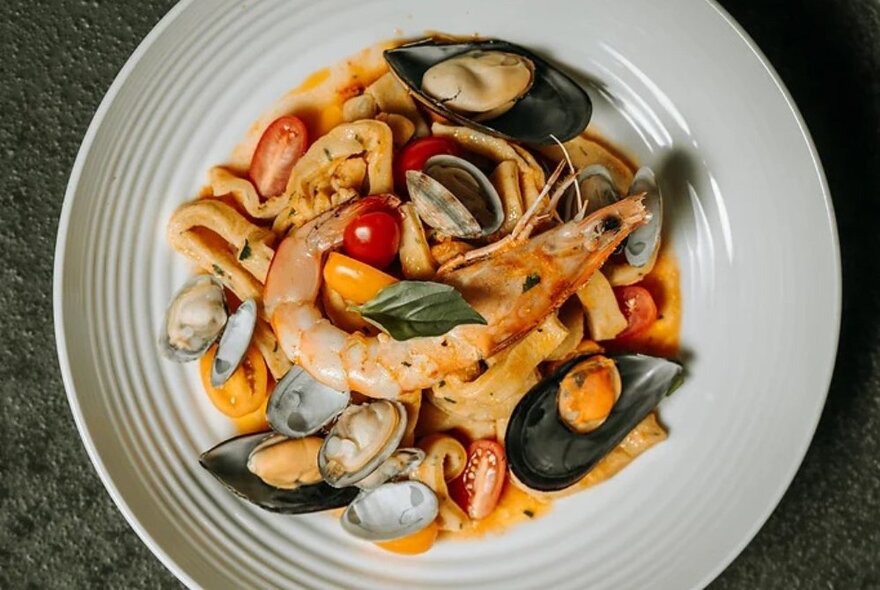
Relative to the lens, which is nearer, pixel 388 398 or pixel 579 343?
pixel 388 398

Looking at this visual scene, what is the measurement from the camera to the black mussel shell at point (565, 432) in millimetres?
1995

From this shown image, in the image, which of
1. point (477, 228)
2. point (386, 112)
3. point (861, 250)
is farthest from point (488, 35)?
point (861, 250)

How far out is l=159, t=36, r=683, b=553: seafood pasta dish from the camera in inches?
74.2

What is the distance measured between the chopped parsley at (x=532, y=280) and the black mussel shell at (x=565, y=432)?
259mm

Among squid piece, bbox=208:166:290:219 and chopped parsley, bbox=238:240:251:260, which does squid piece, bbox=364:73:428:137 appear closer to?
squid piece, bbox=208:166:290:219

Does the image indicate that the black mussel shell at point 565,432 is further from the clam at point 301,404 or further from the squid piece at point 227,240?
the squid piece at point 227,240

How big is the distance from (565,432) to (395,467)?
14.3 inches

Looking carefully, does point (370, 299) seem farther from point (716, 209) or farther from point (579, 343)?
point (716, 209)

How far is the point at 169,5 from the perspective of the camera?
2160 mm

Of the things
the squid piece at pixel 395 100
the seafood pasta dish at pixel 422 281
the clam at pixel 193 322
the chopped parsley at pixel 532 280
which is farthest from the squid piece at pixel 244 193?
the chopped parsley at pixel 532 280

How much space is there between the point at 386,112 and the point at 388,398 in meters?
0.62

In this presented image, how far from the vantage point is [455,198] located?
6.18 feet

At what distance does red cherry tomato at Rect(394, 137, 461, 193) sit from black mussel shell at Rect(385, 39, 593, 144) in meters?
0.07

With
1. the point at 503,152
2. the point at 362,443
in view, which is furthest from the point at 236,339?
the point at 503,152
